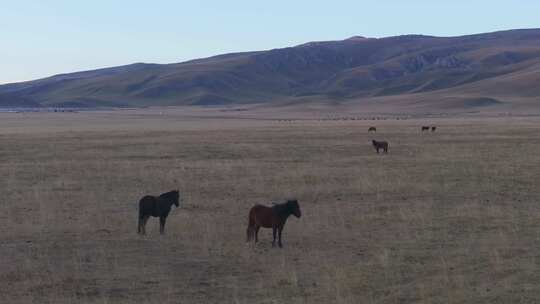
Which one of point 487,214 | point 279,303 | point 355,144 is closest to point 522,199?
point 487,214

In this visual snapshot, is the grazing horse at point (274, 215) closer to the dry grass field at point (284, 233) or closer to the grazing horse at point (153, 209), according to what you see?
the dry grass field at point (284, 233)

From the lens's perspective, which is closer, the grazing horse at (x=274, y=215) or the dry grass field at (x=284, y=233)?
the dry grass field at (x=284, y=233)

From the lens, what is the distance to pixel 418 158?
3419 centimetres

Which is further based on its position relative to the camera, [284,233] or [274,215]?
[284,233]

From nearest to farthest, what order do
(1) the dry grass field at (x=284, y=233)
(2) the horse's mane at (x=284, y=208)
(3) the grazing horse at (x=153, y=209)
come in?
(1) the dry grass field at (x=284, y=233), (2) the horse's mane at (x=284, y=208), (3) the grazing horse at (x=153, y=209)

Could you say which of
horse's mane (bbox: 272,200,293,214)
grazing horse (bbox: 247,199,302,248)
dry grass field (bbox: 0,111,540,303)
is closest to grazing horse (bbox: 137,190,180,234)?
dry grass field (bbox: 0,111,540,303)

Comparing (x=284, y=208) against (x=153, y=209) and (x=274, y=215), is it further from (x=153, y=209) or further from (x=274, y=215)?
(x=153, y=209)

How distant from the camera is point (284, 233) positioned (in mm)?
17391

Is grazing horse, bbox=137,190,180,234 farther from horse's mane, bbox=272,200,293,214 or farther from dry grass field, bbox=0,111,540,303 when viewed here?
horse's mane, bbox=272,200,293,214

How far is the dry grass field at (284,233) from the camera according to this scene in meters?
12.8

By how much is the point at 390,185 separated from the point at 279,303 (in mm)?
13224

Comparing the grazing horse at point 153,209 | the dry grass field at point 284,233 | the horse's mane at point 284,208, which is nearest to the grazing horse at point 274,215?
the horse's mane at point 284,208

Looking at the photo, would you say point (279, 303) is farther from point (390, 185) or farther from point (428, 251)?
point (390, 185)

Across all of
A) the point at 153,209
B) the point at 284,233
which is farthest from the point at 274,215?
the point at 153,209
